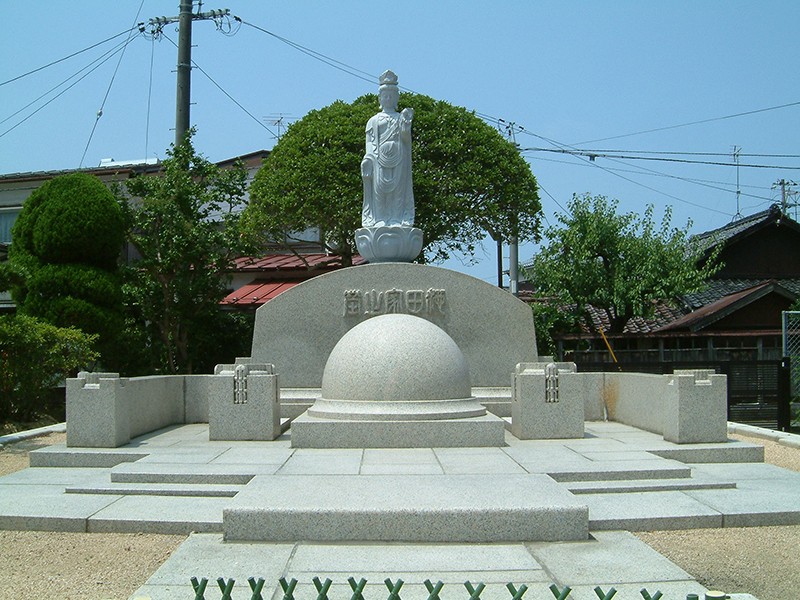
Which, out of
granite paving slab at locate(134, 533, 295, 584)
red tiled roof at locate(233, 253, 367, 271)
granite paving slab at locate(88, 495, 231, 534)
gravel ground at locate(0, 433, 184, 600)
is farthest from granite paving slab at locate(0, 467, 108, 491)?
red tiled roof at locate(233, 253, 367, 271)

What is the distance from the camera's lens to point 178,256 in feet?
62.5

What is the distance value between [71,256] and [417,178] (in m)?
9.17

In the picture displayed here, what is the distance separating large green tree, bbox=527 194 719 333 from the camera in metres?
21.8

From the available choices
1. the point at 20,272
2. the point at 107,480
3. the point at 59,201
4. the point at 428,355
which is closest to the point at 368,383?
the point at 428,355

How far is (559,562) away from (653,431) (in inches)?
248

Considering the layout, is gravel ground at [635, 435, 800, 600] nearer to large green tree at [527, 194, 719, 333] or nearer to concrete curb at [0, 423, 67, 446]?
concrete curb at [0, 423, 67, 446]

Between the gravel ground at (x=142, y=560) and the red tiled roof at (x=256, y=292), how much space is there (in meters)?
A: 16.1

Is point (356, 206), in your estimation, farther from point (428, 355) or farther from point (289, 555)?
point (289, 555)

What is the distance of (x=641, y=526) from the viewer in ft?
22.1

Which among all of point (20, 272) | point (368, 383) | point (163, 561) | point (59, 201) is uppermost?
point (59, 201)

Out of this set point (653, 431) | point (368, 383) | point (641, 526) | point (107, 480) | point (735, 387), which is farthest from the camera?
point (735, 387)

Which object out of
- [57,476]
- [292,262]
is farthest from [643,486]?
[292,262]

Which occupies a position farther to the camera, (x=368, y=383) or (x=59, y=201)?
(x=59, y=201)

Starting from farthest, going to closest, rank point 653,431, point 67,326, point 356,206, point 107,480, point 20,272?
point 356,206 < point 67,326 < point 20,272 < point 653,431 < point 107,480
